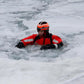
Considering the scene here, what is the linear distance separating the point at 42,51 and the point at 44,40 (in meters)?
0.25

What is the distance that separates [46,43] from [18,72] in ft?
3.53

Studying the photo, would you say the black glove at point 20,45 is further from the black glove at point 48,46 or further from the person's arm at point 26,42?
the black glove at point 48,46

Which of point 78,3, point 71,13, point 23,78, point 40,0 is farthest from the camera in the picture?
point 40,0

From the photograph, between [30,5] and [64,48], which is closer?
[64,48]

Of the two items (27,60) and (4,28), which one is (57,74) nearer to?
(27,60)

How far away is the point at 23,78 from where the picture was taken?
286 cm

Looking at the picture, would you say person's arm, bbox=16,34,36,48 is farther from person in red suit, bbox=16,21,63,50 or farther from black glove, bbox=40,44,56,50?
black glove, bbox=40,44,56,50

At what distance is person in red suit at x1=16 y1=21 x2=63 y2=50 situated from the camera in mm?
3842

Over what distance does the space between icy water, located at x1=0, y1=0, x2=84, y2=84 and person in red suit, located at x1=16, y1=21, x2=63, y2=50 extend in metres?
0.10

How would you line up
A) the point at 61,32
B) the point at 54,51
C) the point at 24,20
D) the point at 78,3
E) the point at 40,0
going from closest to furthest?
the point at 54,51
the point at 61,32
the point at 24,20
the point at 78,3
the point at 40,0

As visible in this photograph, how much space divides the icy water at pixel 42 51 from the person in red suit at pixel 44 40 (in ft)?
0.32

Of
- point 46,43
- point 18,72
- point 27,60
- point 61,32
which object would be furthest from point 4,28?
point 18,72

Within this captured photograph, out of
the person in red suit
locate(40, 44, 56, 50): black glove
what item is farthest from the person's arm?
locate(40, 44, 56, 50): black glove

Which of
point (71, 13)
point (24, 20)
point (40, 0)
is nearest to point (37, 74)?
point (24, 20)
